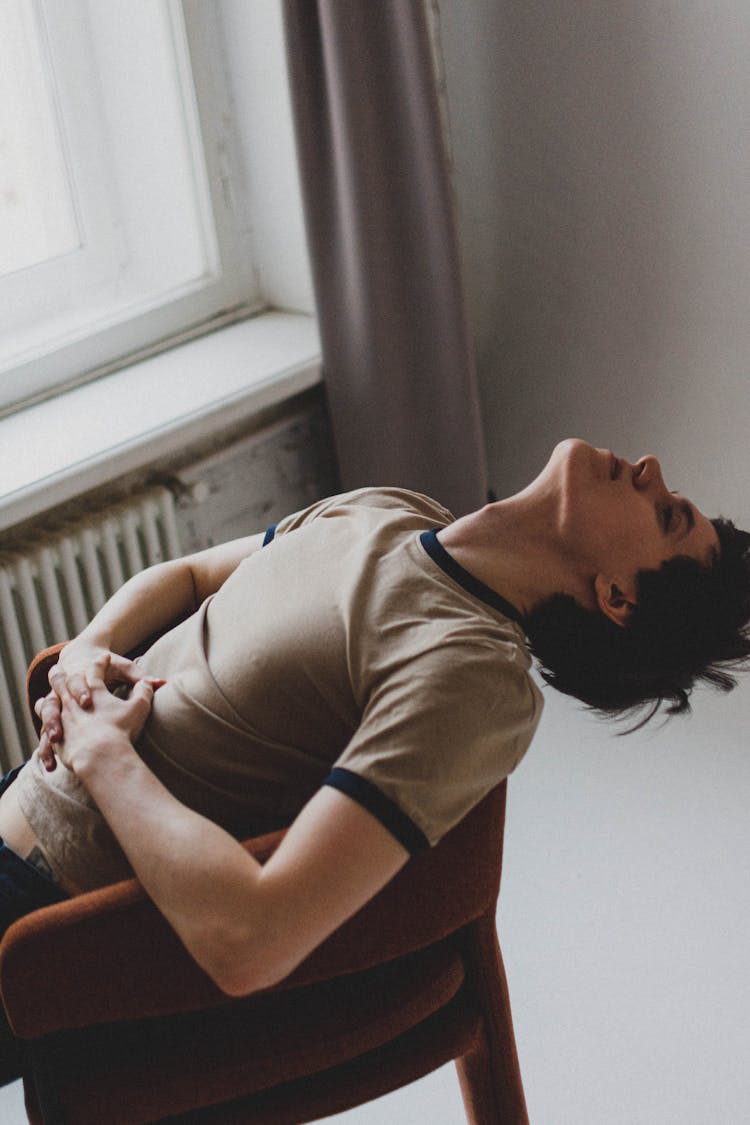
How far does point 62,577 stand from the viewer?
7.38ft

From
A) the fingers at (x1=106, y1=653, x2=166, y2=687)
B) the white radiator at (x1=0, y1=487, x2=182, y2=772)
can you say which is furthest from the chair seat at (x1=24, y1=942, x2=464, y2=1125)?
the white radiator at (x1=0, y1=487, x2=182, y2=772)

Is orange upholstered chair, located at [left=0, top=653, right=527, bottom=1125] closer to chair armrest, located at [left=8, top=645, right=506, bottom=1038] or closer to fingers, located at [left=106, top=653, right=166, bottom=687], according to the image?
chair armrest, located at [left=8, top=645, right=506, bottom=1038]

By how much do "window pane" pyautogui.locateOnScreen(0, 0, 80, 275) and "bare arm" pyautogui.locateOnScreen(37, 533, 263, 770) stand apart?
106 centimetres

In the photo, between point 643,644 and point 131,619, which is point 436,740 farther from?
point 131,619

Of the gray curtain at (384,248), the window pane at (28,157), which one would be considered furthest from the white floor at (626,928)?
the window pane at (28,157)

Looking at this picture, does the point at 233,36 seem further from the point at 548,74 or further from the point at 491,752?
the point at 491,752

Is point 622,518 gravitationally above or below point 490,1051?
above

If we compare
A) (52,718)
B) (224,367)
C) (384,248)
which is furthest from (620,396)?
(52,718)

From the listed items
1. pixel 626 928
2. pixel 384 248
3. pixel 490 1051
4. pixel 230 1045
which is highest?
pixel 384 248

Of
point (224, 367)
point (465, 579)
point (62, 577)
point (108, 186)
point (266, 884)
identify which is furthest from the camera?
point (108, 186)

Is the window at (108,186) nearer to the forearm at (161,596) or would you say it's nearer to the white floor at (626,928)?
the forearm at (161,596)

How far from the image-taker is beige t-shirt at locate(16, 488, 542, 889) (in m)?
1.25

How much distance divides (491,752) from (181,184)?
162 centimetres

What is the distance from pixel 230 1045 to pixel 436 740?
0.40 m
